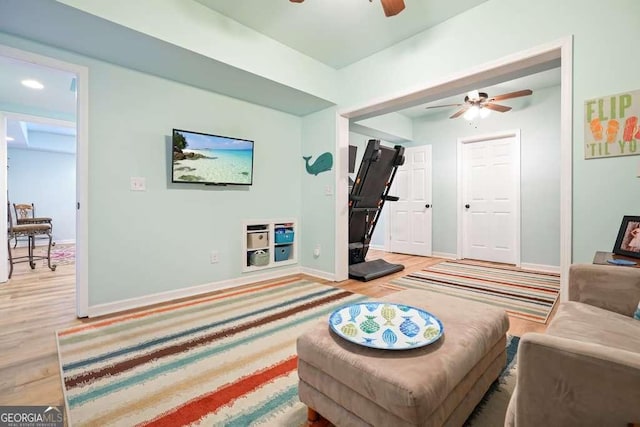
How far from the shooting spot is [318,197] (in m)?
3.74

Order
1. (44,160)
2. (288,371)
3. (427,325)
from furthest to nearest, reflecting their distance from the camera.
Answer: (44,160)
(288,371)
(427,325)

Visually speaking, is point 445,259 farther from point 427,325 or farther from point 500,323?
point 427,325

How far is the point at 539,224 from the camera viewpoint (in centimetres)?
417

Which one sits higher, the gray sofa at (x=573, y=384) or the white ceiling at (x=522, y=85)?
the white ceiling at (x=522, y=85)

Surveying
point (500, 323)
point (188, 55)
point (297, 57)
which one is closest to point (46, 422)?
point (500, 323)

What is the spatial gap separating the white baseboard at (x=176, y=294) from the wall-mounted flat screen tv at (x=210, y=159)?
1123mm

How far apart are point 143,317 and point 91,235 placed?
2.70 ft

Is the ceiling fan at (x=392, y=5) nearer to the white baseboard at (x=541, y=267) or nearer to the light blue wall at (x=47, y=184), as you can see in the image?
the white baseboard at (x=541, y=267)

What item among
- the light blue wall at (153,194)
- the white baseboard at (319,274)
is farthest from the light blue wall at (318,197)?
the light blue wall at (153,194)

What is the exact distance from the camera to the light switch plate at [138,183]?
8.63 feet

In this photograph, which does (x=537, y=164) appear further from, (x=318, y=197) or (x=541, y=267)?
(x=318, y=197)

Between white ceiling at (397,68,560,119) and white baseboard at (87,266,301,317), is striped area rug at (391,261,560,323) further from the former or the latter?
white ceiling at (397,68,560,119)

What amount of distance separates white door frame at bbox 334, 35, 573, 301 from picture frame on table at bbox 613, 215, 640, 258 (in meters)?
0.28

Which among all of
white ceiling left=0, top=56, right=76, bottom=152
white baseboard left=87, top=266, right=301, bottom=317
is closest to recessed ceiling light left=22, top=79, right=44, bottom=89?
white ceiling left=0, top=56, right=76, bottom=152
